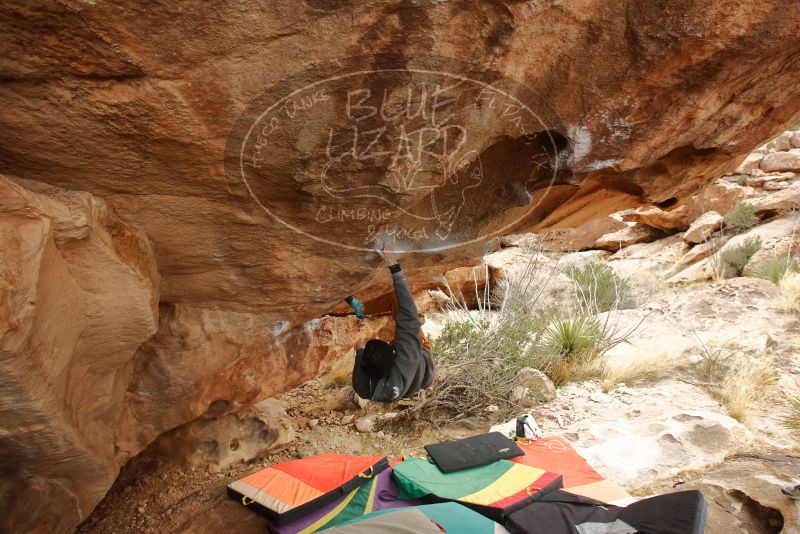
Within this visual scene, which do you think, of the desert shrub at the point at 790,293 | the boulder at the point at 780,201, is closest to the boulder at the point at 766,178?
the boulder at the point at 780,201

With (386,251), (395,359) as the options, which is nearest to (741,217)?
(386,251)

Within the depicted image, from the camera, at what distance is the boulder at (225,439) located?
3.65 m

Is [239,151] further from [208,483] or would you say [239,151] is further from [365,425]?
[365,425]

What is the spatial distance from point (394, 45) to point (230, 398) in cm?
261

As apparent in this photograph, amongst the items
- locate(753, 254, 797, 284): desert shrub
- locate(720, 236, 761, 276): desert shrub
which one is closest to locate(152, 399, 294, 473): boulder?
locate(753, 254, 797, 284): desert shrub

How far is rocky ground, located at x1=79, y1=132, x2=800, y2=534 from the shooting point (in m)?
3.23

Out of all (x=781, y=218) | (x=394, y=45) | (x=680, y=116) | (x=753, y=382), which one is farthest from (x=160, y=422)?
(x=781, y=218)

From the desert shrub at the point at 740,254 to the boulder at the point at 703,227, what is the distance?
1.25 m

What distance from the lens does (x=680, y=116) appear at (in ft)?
8.24

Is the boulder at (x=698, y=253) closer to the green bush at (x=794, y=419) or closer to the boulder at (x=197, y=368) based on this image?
the green bush at (x=794, y=419)

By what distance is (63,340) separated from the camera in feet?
6.00

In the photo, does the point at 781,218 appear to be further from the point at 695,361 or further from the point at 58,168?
the point at 58,168

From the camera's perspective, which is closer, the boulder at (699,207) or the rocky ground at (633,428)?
the rocky ground at (633,428)

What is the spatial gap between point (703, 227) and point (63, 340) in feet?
41.4
